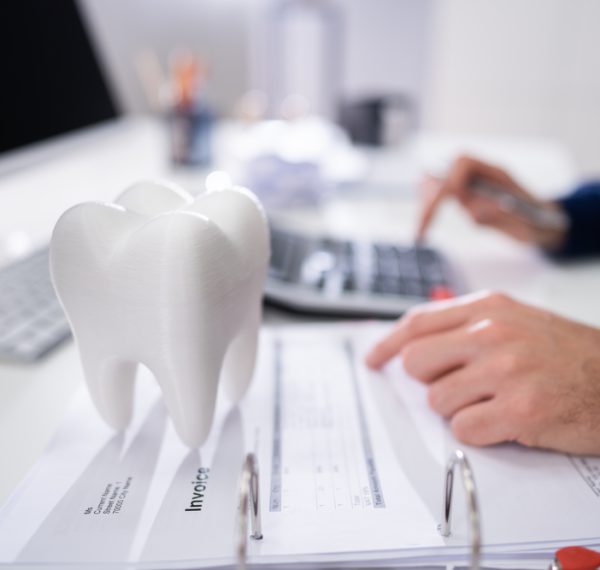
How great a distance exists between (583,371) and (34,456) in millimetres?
366

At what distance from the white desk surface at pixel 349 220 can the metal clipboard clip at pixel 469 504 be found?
25cm

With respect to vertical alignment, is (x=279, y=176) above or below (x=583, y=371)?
above

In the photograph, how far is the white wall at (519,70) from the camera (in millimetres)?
2287

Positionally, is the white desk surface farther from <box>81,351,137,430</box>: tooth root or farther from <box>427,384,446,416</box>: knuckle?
<box>427,384,446,416</box>: knuckle

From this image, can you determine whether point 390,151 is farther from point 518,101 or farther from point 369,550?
point 518,101

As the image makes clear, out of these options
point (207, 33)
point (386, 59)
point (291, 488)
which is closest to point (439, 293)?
point (291, 488)

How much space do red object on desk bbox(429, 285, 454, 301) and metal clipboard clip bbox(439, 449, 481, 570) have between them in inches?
11.3

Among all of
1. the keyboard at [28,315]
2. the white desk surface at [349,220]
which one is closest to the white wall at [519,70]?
the white desk surface at [349,220]

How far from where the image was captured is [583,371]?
0.43m

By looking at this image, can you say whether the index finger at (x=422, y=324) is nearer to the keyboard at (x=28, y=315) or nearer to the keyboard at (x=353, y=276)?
the keyboard at (x=353, y=276)

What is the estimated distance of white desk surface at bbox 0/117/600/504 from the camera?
0.47m

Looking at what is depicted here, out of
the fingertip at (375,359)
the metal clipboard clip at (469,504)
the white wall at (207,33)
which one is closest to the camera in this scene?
the metal clipboard clip at (469,504)

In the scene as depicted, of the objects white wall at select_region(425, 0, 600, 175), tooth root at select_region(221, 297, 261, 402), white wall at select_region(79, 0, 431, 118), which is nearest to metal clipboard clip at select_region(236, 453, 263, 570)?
tooth root at select_region(221, 297, 261, 402)

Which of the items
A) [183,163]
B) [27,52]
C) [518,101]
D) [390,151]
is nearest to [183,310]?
[27,52]
